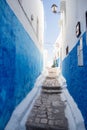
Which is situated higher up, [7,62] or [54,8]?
[54,8]

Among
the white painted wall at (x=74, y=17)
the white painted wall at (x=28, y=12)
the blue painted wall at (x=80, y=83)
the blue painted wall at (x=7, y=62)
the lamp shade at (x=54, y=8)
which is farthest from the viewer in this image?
the lamp shade at (x=54, y=8)

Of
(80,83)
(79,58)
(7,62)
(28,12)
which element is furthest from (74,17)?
(7,62)

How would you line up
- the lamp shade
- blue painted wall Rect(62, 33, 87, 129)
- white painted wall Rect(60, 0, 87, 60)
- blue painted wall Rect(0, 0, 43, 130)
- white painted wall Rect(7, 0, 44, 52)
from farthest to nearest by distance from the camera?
1. the lamp shade
2. white painted wall Rect(7, 0, 44, 52)
3. white painted wall Rect(60, 0, 87, 60)
4. blue painted wall Rect(62, 33, 87, 129)
5. blue painted wall Rect(0, 0, 43, 130)

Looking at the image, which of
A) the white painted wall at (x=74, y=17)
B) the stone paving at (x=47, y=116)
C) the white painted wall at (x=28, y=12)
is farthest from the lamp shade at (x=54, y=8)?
the stone paving at (x=47, y=116)

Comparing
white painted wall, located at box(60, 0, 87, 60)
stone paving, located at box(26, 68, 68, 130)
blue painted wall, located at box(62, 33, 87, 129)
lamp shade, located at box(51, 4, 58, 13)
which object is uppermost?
lamp shade, located at box(51, 4, 58, 13)

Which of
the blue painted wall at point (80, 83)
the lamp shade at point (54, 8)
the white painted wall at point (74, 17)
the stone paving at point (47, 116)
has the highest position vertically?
the lamp shade at point (54, 8)

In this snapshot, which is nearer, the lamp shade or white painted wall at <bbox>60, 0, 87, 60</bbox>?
white painted wall at <bbox>60, 0, 87, 60</bbox>

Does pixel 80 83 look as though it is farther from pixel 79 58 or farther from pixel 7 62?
pixel 7 62

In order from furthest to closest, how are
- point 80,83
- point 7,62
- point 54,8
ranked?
point 54,8
point 80,83
point 7,62

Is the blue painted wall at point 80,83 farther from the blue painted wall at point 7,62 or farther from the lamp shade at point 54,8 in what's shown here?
the lamp shade at point 54,8

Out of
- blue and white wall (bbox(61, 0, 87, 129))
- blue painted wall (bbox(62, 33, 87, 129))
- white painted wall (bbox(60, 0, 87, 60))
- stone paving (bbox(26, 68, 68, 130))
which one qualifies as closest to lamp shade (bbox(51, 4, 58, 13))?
white painted wall (bbox(60, 0, 87, 60))

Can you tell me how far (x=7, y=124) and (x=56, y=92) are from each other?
437 cm

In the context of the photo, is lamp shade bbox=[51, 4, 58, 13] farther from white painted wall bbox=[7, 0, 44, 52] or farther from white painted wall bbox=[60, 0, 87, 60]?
white painted wall bbox=[7, 0, 44, 52]

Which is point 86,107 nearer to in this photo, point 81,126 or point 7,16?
point 81,126
